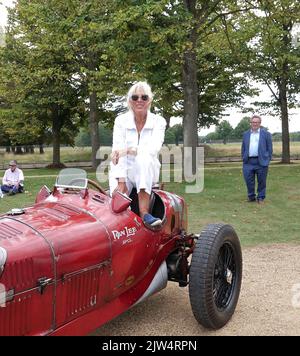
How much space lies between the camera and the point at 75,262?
3.21 m

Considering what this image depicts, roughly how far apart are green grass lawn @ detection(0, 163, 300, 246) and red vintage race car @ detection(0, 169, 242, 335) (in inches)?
118

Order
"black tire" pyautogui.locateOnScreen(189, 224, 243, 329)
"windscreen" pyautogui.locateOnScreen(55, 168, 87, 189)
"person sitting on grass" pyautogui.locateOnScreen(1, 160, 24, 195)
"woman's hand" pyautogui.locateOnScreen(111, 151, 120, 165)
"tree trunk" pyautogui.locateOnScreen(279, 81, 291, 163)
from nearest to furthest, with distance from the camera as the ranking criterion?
1. "black tire" pyautogui.locateOnScreen(189, 224, 243, 329)
2. "windscreen" pyautogui.locateOnScreen(55, 168, 87, 189)
3. "woman's hand" pyautogui.locateOnScreen(111, 151, 120, 165)
4. "person sitting on grass" pyautogui.locateOnScreen(1, 160, 24, 195)
5. "tree trunk" pyautogui.locateOnScreen(279, 81, 291, 163)

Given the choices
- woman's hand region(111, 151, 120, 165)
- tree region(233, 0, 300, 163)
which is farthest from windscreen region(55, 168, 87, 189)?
tree region(233, 0, 300, 163)

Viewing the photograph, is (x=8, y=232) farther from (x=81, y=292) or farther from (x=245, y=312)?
(x=245, y=312)

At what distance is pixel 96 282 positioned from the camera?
3436mm

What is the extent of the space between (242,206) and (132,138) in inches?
263

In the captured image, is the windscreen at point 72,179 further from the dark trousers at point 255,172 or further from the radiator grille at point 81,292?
the dark trousers at point 255,172

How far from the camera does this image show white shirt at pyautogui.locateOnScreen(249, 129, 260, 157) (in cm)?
1052

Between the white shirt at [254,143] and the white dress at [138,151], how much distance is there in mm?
6459

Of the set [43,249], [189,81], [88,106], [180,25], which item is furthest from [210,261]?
[88,106]

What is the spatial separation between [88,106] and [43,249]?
2344cm

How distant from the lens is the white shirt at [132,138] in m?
4.30

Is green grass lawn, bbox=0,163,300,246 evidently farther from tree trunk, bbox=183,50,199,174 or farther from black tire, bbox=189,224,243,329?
black tire, bbox=189,224,243,329

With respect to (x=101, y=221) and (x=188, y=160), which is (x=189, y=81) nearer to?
(x=188, y=160)
